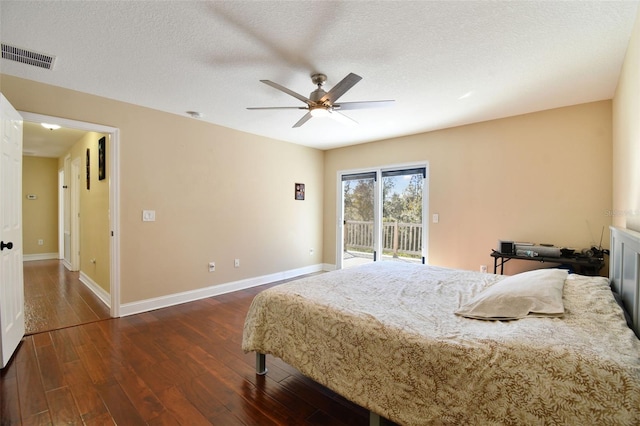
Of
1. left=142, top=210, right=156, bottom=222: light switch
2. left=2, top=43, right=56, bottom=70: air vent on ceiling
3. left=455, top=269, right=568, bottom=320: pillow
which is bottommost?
left=455, top=269, right=568, bottom=320: pillow

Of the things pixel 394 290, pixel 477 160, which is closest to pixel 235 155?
pixel 394 290

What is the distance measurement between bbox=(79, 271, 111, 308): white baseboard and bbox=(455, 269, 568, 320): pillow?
4009 mm

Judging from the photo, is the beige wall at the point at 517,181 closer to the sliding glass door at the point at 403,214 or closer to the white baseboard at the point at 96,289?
the sliding glass door at the point at 403,214

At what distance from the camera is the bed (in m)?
1.00

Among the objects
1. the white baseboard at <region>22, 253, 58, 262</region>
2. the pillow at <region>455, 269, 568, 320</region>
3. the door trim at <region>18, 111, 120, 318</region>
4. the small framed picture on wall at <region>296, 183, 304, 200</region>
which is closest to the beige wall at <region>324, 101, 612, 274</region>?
the small framed picture on wall at <region>296, 183, 304, 200</region>

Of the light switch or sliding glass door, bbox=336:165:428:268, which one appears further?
sliding glass door, bbox=336:165:428:268

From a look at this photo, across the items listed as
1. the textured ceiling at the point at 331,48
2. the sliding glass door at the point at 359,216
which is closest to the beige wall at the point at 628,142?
the textured ceiling at the point at 331,48

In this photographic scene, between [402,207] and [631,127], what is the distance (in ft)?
9.56

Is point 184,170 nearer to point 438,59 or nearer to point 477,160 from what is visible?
point 438,59

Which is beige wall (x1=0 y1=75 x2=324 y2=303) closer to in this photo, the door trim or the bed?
the door trim

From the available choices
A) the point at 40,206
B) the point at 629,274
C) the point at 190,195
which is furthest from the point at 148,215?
the point at 40,206

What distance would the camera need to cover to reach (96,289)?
395cm

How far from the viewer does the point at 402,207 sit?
4758mm

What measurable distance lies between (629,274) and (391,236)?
3.50m
